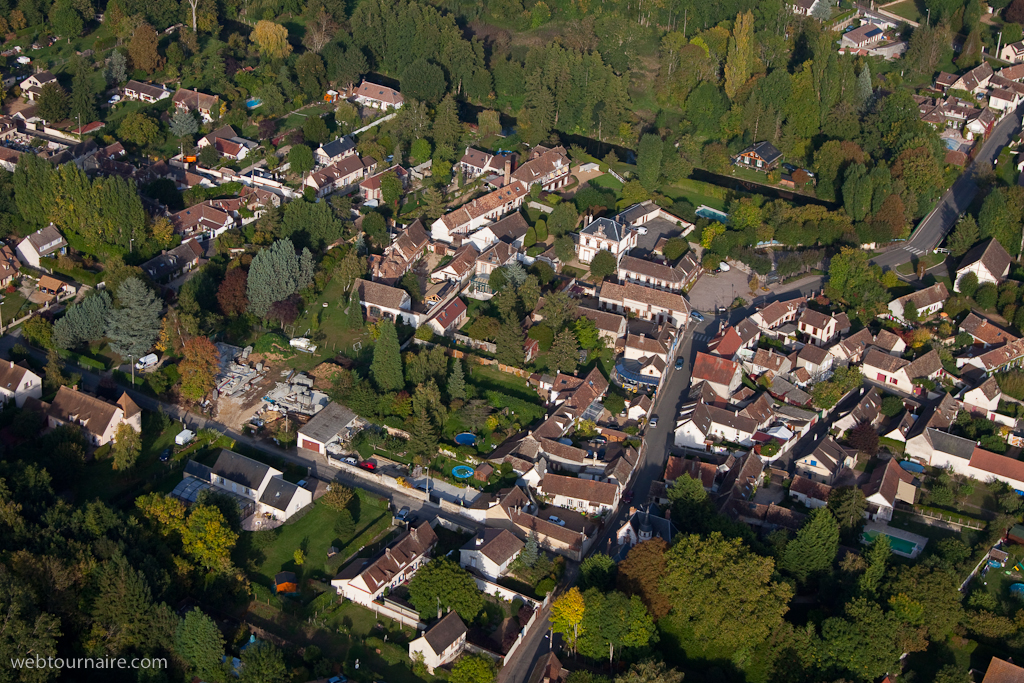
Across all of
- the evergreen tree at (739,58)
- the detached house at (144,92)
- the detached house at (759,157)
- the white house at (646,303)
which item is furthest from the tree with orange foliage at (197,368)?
the evergreen tree at (739,58)

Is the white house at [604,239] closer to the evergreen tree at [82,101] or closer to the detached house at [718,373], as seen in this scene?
the detached house at [718,373]

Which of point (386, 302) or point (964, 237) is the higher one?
point (964, 237)

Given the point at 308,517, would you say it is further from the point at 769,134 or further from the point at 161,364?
the point at 769,134

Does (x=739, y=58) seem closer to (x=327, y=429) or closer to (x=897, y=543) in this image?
(x=897, y=543)

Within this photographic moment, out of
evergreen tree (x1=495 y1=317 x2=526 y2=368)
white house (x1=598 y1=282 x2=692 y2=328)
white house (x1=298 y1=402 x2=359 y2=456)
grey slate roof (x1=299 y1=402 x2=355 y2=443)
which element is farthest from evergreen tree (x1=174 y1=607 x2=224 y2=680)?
white house (x1=598 y1=282 x2=692 y2=328)

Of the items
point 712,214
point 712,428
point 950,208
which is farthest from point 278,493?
point 950,208

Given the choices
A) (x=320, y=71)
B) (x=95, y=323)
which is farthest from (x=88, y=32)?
(x=95, y=323)

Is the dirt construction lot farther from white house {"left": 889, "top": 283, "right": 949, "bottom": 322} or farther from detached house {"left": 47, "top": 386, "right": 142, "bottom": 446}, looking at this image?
detached house {"left": 47, "top": 386, "right": 142, "bottom": 446}
